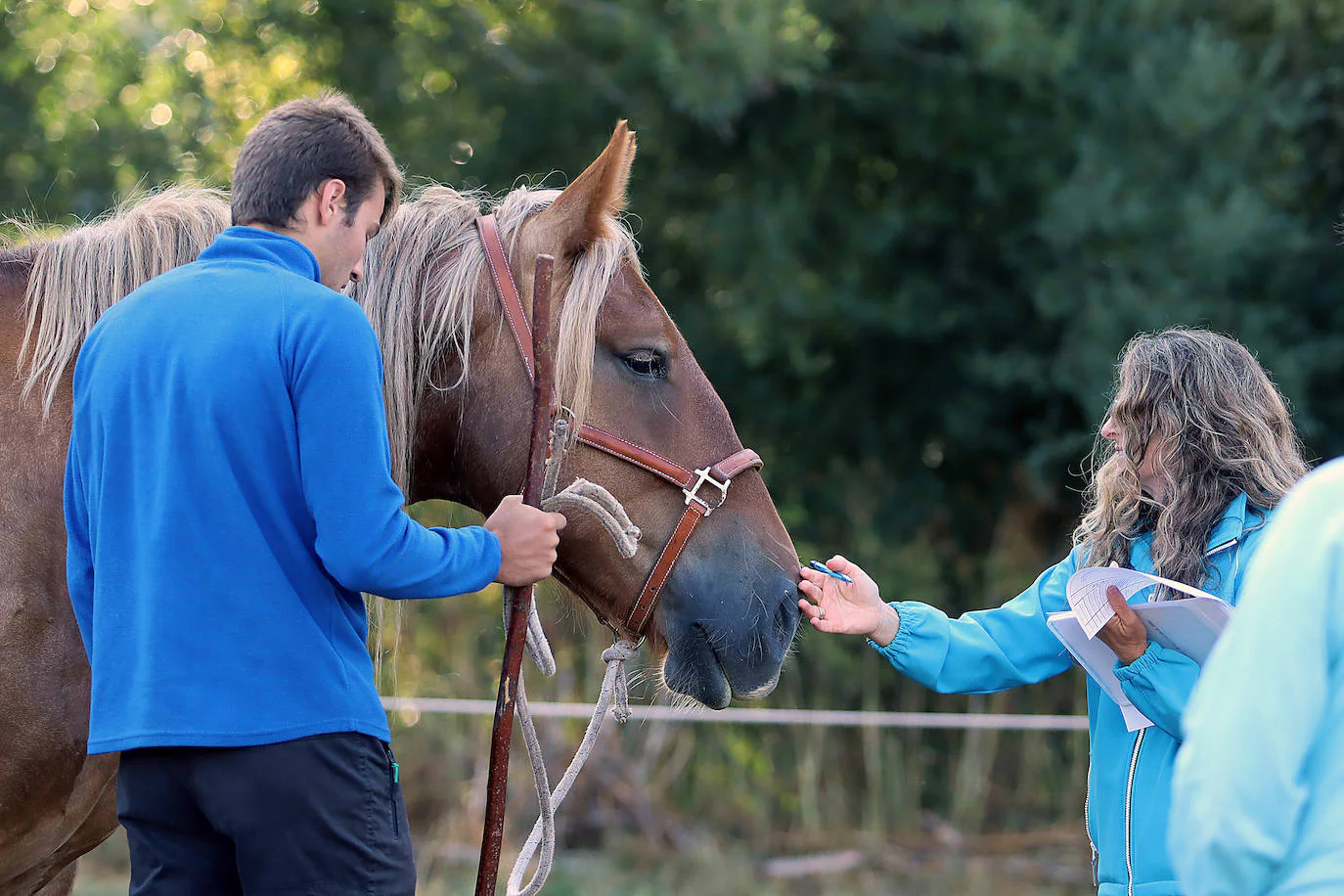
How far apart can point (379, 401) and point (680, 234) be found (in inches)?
223

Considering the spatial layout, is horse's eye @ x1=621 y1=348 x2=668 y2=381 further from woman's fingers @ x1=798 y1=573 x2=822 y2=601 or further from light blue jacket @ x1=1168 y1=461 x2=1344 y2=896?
light blue jacket @ x1=1168 y1=461 x2=1344 y2=896

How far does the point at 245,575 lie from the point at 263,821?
12.2 inches

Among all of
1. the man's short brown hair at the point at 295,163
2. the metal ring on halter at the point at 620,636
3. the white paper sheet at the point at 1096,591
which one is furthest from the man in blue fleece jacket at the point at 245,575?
the white paper sheet at the point at 1096,591

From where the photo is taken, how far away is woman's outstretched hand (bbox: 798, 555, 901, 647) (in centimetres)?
237

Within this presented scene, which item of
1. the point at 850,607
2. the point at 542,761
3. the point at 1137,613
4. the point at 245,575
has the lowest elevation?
the point at 542,761

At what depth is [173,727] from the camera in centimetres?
152

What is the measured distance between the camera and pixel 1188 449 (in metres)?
2.19

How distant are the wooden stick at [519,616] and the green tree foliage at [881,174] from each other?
14.1 feet

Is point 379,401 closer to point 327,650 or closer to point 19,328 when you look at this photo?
point 327,650

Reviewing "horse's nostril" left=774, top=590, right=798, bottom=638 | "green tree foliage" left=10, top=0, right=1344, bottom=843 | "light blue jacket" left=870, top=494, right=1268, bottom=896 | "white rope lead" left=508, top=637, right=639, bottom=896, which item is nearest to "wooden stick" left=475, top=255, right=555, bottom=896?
"white rope lead" left=508, top=637, right=639, bottom=896

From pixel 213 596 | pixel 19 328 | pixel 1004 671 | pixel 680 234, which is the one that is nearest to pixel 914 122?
pixel 680 234

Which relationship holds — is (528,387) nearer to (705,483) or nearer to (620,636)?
(705,483)

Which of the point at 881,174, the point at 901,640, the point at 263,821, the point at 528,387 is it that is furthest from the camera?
the point at 881,174

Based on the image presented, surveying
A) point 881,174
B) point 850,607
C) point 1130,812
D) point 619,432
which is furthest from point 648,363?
point 881,174
